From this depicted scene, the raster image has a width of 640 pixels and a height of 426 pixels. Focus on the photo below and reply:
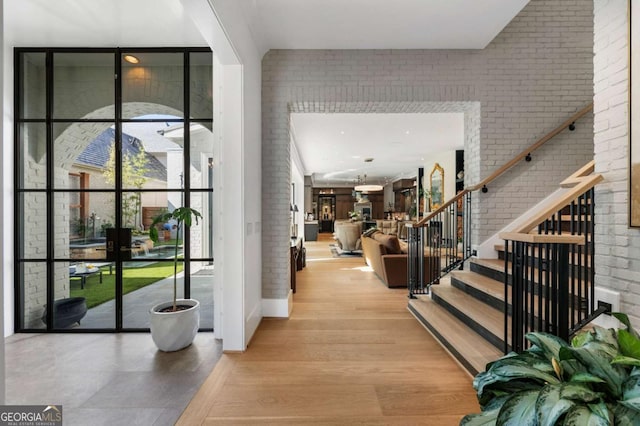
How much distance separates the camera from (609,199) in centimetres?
217

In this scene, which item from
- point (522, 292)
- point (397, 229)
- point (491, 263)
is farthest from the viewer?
point (397, 229)

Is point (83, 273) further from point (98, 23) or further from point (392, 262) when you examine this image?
point (392, 262)

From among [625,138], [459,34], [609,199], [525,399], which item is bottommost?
[525,399]

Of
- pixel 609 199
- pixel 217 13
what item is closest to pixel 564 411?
pixel 609 199

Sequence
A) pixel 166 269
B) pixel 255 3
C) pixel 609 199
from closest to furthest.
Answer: pixel 609 199 → pixel 255 3 → pixel 166 269

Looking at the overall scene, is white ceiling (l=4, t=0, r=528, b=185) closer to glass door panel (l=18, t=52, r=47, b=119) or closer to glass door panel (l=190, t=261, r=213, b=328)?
glass door panel (l=18, t=52, r=47, b=119)

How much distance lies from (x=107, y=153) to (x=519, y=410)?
4.03 metres

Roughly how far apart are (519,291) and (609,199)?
0.95 metres

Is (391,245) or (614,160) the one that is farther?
(391,245)

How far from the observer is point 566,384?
1.08 metres

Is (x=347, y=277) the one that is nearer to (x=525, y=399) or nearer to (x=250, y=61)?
(x=250, y=61)

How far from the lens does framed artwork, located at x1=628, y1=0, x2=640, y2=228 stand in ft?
6.25

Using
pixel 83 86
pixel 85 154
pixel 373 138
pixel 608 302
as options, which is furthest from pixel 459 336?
pixel 373 138

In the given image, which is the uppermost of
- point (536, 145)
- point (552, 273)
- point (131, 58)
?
point (131, 58)
